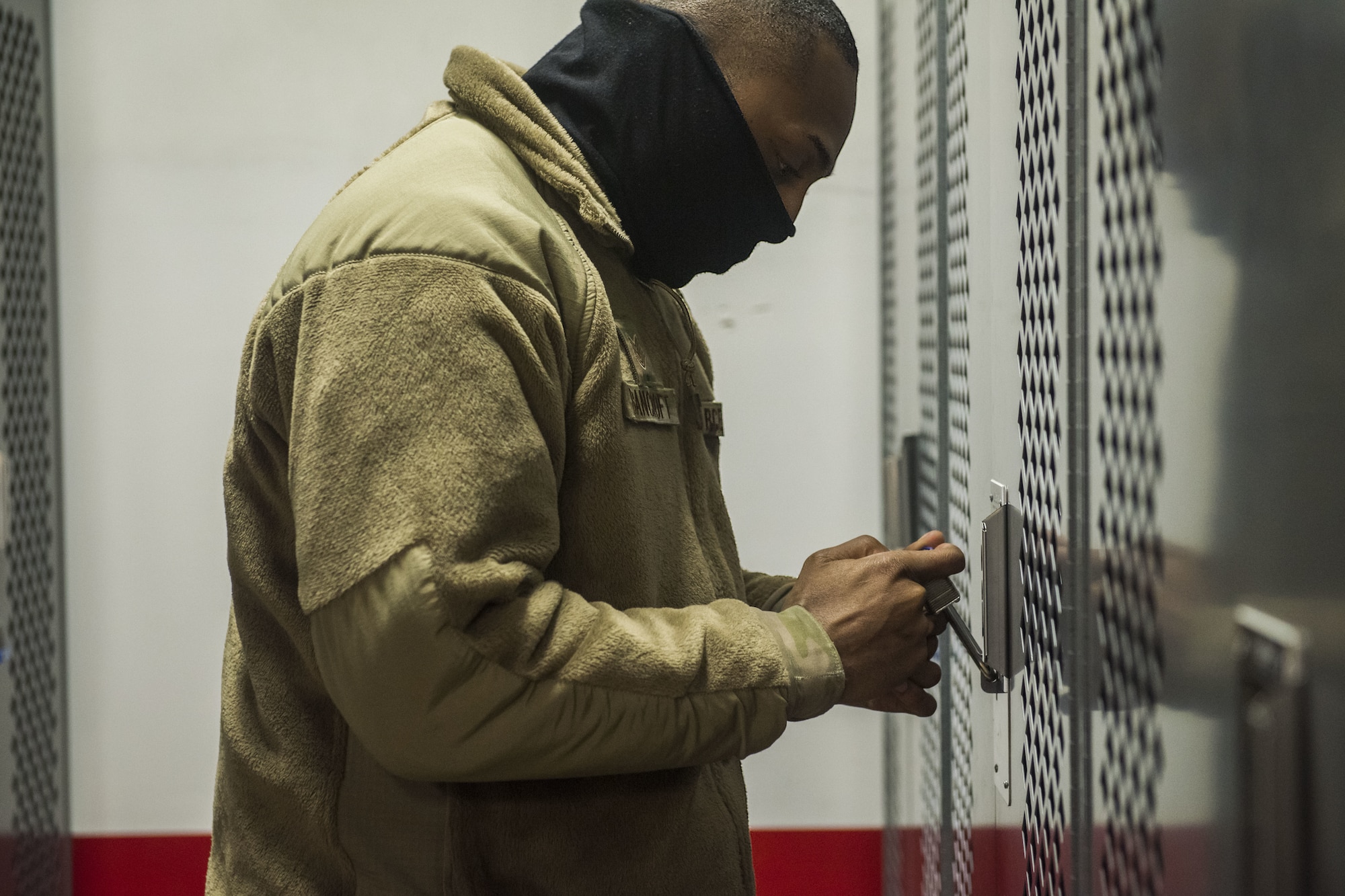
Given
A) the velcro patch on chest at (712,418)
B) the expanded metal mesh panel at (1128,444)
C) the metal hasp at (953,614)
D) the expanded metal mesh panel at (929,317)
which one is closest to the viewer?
the expanded metal mesh panel at (1128,444)

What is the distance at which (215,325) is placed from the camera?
1.84 m

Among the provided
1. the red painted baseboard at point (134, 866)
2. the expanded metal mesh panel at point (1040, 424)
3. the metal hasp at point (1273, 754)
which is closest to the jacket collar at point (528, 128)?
the expanded metal mesh panel at point (1040, 424)

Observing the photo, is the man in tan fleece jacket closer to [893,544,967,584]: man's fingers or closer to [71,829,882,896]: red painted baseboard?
[893,544,967,584]: man's fingers

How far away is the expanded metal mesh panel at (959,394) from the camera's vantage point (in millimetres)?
1129

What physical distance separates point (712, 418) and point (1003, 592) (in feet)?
0.96

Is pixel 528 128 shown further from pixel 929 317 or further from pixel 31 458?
pixel 31 458

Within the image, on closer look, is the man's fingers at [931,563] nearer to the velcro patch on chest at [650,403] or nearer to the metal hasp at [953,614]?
the metal hasp at [953,614]

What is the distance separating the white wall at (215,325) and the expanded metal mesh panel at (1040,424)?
996 millimetres

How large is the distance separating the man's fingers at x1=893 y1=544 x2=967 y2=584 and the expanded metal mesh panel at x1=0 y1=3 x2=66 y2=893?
1.41 m

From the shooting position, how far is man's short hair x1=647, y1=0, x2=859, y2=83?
920 millimetres

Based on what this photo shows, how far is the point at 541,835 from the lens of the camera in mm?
793

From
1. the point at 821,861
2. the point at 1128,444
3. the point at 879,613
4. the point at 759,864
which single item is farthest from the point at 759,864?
the point at 1128,444

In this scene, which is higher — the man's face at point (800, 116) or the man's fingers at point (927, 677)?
the man's face at point (800, 116)

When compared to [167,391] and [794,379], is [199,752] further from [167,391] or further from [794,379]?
[794,379]
